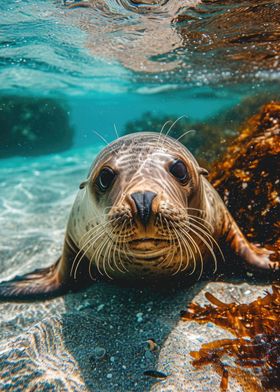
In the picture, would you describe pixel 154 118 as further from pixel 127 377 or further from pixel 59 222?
pixel 127 377

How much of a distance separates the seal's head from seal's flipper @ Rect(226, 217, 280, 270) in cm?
64

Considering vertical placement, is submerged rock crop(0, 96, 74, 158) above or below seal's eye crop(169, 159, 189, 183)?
below

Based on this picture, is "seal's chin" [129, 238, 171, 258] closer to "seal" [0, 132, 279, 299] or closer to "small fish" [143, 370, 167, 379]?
"seal" [0, 132, 279, 299]

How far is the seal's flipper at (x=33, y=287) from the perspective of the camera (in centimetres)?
349

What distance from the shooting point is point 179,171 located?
8.82ft

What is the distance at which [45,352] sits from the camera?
2.53m

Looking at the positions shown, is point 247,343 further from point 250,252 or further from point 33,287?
point 33,287

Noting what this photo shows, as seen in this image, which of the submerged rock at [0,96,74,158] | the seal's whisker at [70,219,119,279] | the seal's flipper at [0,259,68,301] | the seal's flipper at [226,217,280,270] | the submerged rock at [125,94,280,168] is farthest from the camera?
the submerged rock at [0,96,74,158]

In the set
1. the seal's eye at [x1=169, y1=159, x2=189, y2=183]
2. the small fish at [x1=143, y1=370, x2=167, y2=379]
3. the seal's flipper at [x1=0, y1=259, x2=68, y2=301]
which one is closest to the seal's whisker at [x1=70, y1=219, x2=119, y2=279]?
the seal's flipper at [x1=0, y1=259, x2=68, y2=301]

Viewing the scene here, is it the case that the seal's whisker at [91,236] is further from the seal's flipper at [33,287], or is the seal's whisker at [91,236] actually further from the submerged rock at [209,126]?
the submerged rock at [209,126]

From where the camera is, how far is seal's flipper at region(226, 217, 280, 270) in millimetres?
3264

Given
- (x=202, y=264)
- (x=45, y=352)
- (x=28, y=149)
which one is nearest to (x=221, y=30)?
(x=202, y=264)

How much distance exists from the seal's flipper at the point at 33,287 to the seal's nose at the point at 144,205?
6.42 ft

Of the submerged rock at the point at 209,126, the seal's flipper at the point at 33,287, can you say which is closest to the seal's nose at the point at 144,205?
the seal's flipper at the point at 33,287
